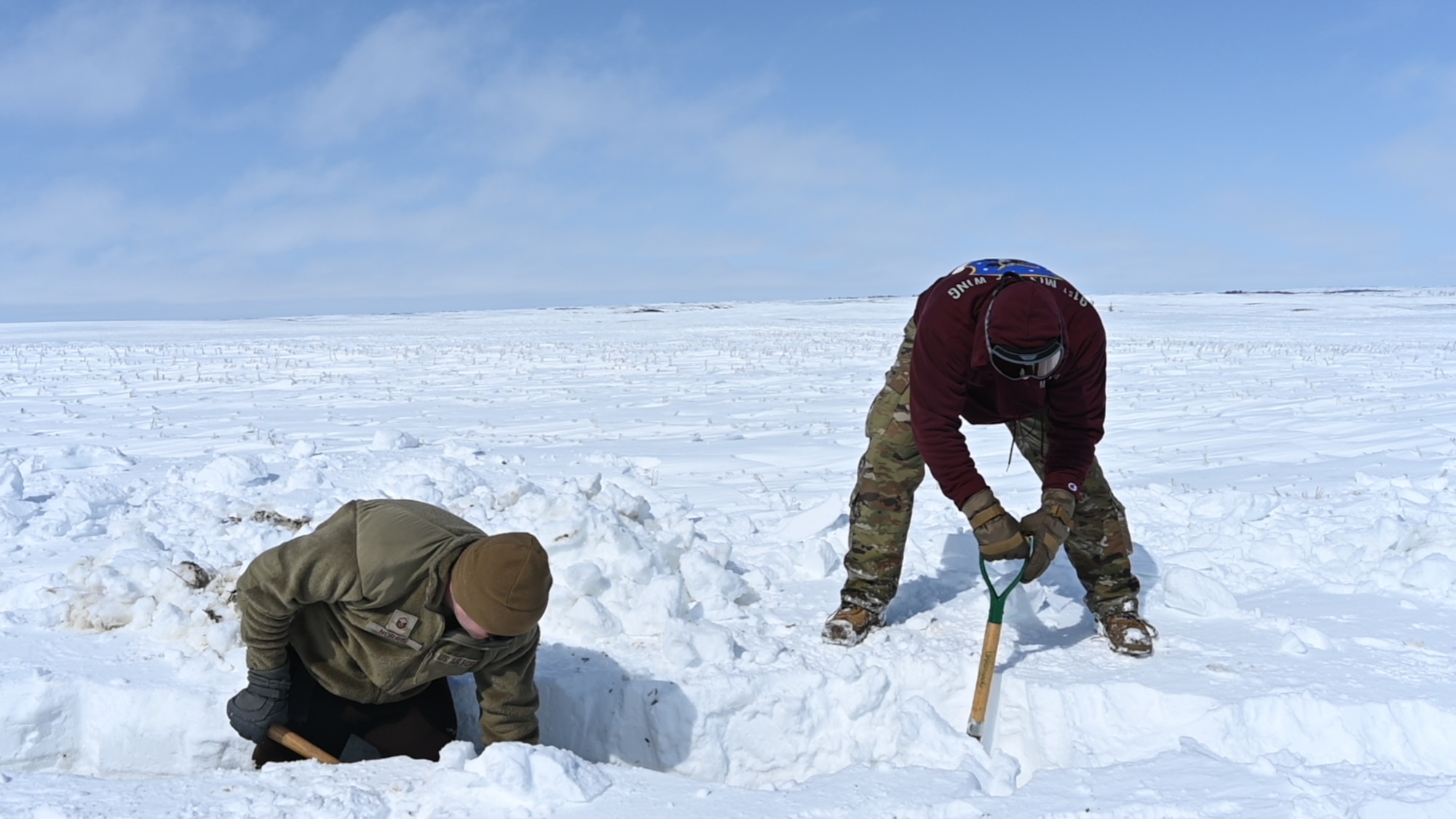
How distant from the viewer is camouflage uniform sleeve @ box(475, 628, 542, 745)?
279cm

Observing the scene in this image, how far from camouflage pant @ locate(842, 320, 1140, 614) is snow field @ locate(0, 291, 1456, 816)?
0.73 feet

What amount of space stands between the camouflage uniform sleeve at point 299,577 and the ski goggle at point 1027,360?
192 centimetres

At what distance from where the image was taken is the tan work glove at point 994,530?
284cm

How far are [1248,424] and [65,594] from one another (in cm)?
826

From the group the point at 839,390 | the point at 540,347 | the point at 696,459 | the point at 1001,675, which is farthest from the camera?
the point at 540,347

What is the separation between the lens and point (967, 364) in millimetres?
2895

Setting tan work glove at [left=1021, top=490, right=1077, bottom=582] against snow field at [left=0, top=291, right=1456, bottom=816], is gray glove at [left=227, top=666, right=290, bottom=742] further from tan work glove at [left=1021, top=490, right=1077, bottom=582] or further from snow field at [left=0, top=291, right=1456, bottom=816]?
tan work glove at [left=1021, top=490, right=1077, bottom=582]

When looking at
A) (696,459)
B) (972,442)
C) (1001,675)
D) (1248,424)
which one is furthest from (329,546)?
(1248,424)

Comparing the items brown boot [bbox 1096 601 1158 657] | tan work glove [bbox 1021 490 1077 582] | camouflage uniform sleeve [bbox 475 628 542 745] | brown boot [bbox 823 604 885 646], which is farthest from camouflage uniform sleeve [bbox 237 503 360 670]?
brown boot [bbox 1096 601 1158 657]

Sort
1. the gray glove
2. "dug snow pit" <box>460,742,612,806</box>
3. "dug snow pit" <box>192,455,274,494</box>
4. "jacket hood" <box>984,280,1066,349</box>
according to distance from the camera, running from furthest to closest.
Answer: "dug snow pit" <box>192,455,274,494</box>, the gray glove, "jacket hood" <box>984,280,1066,349</box>, "dug snow pit" <box>460,742,612,806</box>

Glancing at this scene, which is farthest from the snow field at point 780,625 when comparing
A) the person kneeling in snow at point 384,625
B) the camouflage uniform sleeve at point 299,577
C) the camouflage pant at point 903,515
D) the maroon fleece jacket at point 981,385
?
the maroon fleece jacket at point 981,385

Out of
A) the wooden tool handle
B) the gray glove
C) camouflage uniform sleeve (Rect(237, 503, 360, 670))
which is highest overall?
camouflage uniform sleeve (Rect(237, 503, 360, 670))

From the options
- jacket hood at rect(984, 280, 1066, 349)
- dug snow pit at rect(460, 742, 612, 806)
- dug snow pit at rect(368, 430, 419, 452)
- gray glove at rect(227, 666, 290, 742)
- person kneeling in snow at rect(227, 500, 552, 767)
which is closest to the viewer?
dug snow pit at rect(460, 742, 612, 806)

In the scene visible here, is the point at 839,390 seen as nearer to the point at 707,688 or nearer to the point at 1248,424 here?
the point at 1248,424
